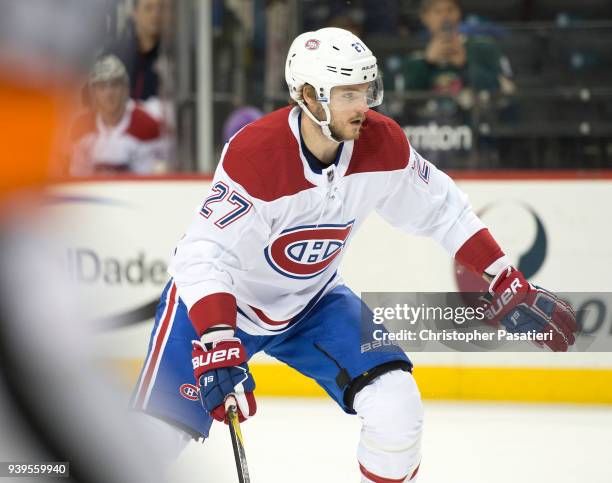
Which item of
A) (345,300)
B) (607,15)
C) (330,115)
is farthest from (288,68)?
(607,15)

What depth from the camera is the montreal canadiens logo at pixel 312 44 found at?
2.06m

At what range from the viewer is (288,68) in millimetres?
2129

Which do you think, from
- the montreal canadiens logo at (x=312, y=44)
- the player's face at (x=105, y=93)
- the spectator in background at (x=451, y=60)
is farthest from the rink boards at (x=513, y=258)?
the player's face at (x=105, y=93)

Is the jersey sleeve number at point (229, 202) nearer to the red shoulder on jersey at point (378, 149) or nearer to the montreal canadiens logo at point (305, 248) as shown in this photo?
the montreal canadiens logo at point (305, 248)

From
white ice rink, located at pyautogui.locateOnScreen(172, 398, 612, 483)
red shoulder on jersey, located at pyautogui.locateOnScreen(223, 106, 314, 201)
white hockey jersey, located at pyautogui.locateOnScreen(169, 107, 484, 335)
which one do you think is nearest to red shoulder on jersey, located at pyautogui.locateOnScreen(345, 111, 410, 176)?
white hockey jersey, located at pyautogui.locateOnScreen(169, 107, 484, 335)

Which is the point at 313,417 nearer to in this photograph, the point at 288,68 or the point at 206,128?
the point at 206,128

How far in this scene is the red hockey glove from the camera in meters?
2.13

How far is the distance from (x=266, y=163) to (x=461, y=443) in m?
1.59

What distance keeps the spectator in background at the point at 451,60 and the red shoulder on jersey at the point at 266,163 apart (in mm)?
1823

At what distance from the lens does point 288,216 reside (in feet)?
6.71

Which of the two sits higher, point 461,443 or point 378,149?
point 378,149

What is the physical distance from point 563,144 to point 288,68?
196 cm

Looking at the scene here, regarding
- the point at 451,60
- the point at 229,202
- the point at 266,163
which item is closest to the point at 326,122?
the point at 266,163

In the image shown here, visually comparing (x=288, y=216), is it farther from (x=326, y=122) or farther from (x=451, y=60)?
(x=451, y=60)
